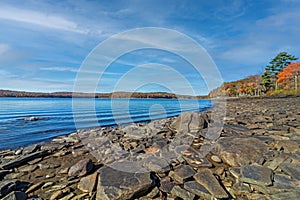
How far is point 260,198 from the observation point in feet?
8.68

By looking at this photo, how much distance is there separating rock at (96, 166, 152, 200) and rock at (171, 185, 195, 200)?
0.41 m

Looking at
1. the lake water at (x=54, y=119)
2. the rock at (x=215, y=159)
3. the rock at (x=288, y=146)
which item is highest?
→ the rock at (x=288, y=146)

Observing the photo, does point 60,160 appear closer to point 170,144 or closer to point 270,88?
point 170,144

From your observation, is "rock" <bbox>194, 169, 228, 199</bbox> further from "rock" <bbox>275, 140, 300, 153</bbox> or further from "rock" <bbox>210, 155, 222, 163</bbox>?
"rock" <bbox>275, 140, 300, 153</bbox>

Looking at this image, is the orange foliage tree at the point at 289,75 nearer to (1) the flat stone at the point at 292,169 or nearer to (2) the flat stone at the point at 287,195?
(1) the flat stone at the point at 292,169

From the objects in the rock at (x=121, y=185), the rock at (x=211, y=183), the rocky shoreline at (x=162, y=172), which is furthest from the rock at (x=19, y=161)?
the rock at (x=211, y=183)

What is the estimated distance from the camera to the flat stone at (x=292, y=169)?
9.92ft

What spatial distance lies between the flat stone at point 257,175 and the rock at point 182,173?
2.92 ft

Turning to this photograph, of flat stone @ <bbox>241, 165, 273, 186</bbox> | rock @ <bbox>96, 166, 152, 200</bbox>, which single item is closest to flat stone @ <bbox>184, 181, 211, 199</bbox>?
rock @ <bbox>96, 166, 152, 200</bbox>

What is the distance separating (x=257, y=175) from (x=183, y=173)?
1252mm

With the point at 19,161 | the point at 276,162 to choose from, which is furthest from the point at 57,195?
the point at 276,162

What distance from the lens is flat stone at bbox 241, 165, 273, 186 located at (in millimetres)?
2893

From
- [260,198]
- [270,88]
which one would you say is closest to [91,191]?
[260,198]

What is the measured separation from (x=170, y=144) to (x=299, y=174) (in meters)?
3.03
